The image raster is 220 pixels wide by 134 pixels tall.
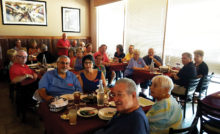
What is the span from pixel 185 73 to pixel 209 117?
131 cm

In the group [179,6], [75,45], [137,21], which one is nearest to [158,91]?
[179,6]

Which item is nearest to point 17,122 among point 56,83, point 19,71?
point 19,71

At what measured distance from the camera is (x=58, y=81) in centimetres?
240

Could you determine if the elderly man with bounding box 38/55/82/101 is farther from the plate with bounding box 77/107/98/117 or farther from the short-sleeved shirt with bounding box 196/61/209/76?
the short-sleeved shirt with bounding box 196/61/209/76

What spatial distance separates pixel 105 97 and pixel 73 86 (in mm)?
688

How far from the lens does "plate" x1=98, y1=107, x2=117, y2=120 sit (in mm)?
1581

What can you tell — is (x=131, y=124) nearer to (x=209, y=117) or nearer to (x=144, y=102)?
(x=144, y=102)

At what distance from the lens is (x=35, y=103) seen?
11.2 ft

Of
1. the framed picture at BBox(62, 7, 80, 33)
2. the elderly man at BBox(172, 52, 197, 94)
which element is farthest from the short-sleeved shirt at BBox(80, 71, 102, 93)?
the framed picture at BBox(62, 7, 80, 33)

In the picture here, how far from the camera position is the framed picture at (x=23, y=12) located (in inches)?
239

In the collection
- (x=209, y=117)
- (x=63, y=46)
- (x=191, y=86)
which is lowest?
(x=209, y=117)

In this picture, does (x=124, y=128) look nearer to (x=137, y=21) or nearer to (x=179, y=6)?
(x=179, y=6)

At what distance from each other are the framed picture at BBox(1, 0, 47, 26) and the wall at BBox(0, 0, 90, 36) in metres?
0.17

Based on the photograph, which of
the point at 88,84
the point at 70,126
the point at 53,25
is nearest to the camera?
the point at 70,126
